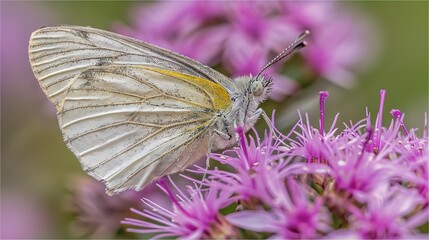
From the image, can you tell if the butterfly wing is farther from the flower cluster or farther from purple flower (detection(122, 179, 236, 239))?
purple flower (detection(122, 179, 236, 239))

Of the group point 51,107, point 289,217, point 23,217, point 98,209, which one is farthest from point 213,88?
point 23,217

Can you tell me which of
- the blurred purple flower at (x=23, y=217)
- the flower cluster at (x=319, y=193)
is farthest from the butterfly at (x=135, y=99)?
the blurred purple flower at (x=23, y=217)

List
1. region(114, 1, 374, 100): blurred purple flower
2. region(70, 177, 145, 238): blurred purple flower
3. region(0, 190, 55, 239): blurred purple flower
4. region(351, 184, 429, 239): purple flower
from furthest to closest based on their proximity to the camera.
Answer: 1. region(0, 190, 55, 239): blurred purple flower
2. region(114, 1, 374, 100): blurred purple flower
3. region(70, 177, 145, 238): blurred purple flower
4. region(351, 184, 429, 239): purple flower

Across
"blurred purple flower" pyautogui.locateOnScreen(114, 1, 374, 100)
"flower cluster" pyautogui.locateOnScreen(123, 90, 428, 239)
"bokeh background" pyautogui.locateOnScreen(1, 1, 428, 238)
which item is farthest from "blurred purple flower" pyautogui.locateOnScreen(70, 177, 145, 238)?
"flower cluster" pyautogui.locateOnScreen(123, 90, 428, 239)

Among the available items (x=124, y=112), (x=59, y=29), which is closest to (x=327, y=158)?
(x=124, y=112)

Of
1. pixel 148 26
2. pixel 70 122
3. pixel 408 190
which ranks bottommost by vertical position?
pixel 408 190

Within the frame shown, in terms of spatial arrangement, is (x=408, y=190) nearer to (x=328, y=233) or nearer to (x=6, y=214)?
(x=328, y=233)

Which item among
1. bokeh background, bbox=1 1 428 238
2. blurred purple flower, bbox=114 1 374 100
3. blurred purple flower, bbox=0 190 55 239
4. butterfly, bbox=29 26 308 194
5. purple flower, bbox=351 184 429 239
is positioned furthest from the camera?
blurred purple flower, bbox=0 190 55 239

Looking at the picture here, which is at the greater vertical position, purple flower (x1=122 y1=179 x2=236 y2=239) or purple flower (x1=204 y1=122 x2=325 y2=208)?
purple flower (x1=204 y1=122 x2=325 y2=208)
